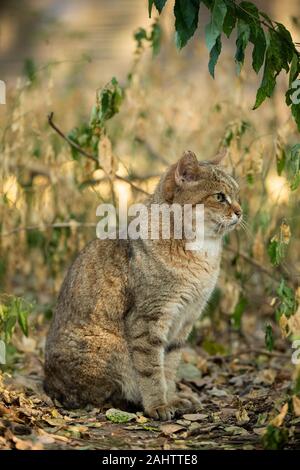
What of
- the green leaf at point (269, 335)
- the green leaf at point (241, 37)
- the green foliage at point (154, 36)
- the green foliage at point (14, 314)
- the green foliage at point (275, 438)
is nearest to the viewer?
the green foliage at point (275, 438)

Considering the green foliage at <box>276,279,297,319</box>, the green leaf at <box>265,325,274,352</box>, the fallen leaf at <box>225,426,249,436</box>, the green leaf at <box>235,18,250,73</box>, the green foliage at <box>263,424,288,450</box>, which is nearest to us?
the green foliage at <box>263,424,288,450</box>

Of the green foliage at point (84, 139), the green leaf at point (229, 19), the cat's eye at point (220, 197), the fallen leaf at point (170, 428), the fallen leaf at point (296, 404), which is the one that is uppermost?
the green leaf at point (229, 19)

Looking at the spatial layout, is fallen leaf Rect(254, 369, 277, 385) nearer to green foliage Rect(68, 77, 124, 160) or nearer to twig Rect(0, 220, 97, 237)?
twig Rect(0, 220, 97, 237)

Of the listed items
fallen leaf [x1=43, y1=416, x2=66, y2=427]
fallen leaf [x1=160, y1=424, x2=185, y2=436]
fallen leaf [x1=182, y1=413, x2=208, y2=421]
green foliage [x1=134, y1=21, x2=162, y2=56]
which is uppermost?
green foliage [x1=134, y1=21, x2=162, y2=56]

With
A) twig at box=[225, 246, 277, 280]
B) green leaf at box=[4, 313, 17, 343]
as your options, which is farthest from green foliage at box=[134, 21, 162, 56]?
green leaf at box=[4, 313, 17, 343]

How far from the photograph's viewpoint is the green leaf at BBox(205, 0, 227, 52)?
3369mm

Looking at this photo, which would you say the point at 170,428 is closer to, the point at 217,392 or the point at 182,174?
the point at 217,392

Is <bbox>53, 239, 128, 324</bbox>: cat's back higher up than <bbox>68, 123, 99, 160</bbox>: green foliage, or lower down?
lower down

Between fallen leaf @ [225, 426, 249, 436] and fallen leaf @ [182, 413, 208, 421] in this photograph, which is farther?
fallen leaf @ [182, 413, 208, 421]

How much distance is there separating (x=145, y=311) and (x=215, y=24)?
5.56 feet

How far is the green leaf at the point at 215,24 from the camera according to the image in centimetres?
337

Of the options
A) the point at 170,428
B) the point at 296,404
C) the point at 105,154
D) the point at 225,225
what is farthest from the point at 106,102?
the point at 296,404

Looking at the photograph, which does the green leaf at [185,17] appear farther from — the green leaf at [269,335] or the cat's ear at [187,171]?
the green leaf at [269,335]

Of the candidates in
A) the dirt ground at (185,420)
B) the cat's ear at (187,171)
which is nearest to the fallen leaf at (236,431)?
the dirt ground at (185,420)
